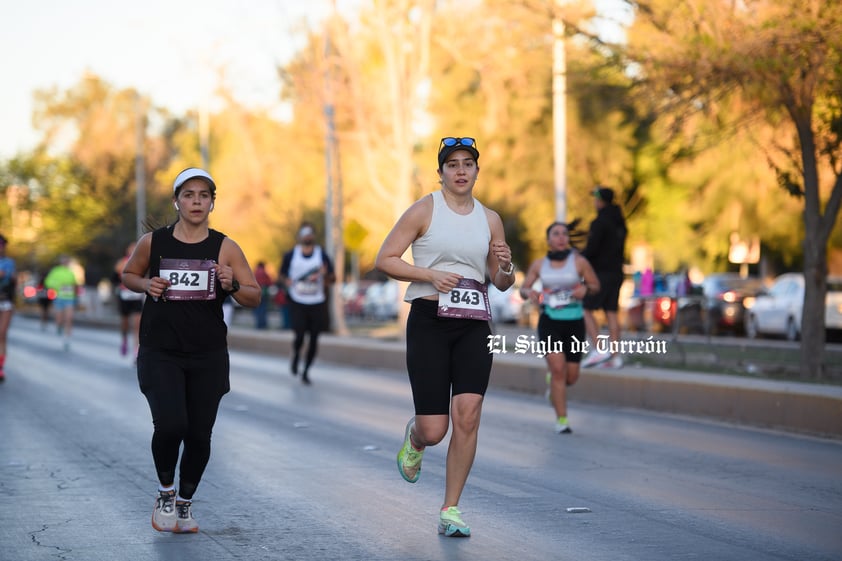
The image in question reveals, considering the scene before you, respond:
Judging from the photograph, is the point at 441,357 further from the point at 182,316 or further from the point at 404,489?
the point at 404,489

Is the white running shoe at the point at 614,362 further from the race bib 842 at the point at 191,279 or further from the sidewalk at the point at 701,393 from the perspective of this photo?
the race bib 842 at the point at 191,279

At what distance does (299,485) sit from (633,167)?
1657 inches

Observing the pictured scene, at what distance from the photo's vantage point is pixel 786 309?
1192 inches

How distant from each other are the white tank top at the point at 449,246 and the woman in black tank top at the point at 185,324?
914 mm

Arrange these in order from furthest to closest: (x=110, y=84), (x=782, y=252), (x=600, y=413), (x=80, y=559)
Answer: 1. (x=110, y=84)
2. (x=782, y=252)
3. (x=600, y=413)
4. (x=80, y=559)

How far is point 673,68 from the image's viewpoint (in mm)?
17000

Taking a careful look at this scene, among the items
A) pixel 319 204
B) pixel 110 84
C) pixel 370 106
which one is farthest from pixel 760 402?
pixel 110 84

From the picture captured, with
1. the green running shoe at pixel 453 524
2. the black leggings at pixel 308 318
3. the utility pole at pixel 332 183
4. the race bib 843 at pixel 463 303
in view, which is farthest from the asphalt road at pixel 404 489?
the utility pole at pixel 332 183

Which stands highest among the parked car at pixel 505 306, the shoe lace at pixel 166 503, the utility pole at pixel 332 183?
the utility pole at pixel 332 183

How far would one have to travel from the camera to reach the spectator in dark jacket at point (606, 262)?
16.9 metres

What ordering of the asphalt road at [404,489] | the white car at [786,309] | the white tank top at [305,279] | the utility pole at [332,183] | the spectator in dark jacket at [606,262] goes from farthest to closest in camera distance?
the utility pole at [332,183], the white car at [786,309], the white tank top at [305,279], the spectator in dark jacket at [606,262], the asphalt road at [404,489]

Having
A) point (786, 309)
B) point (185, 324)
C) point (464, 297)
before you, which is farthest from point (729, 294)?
point (185, 324)

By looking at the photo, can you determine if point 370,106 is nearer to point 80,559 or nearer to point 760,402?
point 760,402

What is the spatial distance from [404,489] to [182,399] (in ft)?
7.90
